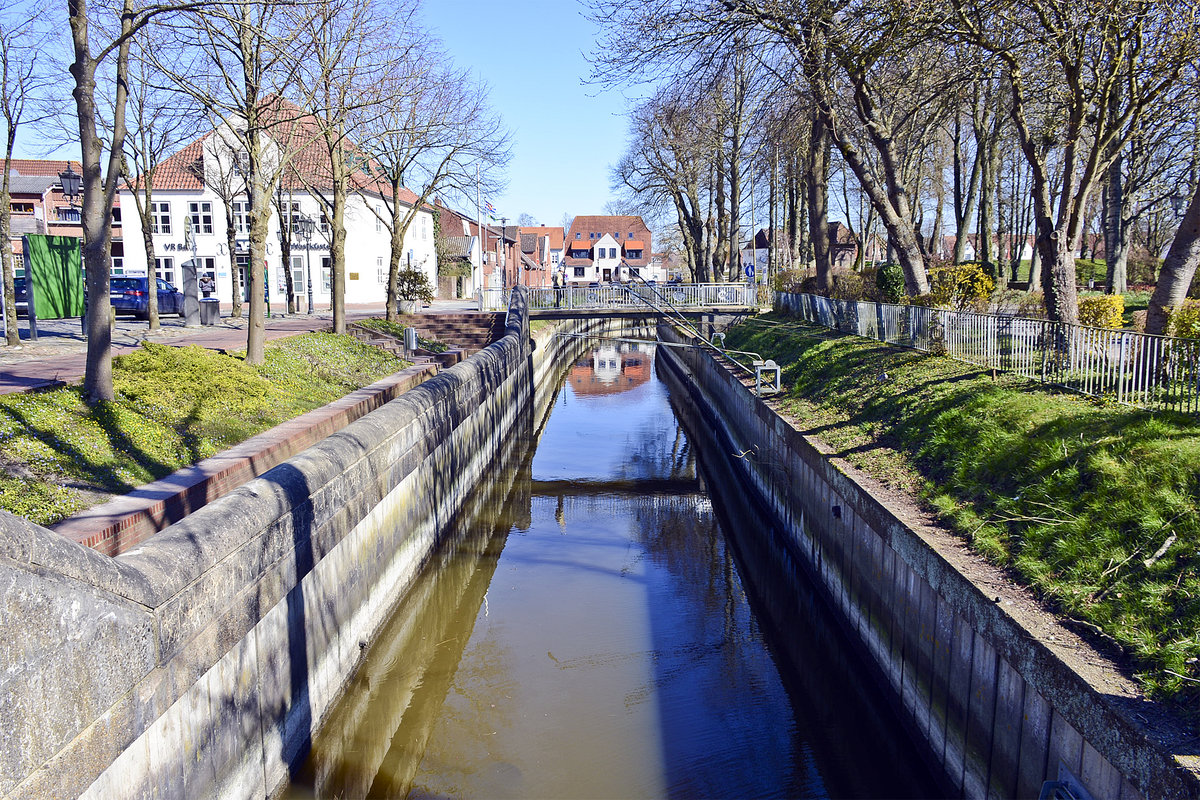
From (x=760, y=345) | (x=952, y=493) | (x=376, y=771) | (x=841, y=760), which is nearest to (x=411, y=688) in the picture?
(x=376, y=771)

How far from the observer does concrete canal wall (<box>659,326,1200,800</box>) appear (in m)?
4.85

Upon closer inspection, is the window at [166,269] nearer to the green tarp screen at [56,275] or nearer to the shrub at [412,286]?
the shrub at [412,286]

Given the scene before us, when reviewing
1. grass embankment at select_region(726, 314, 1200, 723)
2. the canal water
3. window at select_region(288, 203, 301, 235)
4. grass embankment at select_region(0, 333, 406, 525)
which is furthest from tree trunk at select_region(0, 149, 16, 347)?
window at select_region(288, 203, 301, 235)

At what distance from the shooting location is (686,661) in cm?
1032

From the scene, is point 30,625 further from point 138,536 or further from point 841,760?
point 841,760

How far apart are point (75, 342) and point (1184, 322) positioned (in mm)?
20833

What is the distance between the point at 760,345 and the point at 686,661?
55.7ft

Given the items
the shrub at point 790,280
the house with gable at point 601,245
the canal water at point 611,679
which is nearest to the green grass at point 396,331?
the canal water at point 611,679

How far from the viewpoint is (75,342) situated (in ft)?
63.0

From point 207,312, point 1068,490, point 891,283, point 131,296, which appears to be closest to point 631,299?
point 891,283

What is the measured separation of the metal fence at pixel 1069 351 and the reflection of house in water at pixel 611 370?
20501mm

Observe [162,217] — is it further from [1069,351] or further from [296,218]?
[1069,351]

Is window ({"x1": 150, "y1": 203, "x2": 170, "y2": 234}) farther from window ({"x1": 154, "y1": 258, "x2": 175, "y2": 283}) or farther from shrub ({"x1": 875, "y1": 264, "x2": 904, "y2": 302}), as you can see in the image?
shrub ({"x1": 875, "y1": 264, "x2": 904, "y2": 302})

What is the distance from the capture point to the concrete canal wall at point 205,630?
14.3 ft
